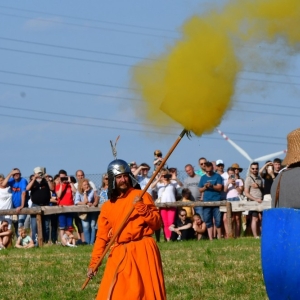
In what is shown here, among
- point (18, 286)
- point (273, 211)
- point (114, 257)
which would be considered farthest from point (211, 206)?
point (273, 211)

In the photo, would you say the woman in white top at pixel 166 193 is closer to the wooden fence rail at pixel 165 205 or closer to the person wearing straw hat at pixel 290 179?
the wooden fence rail at pixel 165 205

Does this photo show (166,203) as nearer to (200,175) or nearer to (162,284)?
(200,175)

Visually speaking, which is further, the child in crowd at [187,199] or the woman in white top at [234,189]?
the woman in white top at [234,189]

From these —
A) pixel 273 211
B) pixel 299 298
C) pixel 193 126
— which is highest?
pixel 193 126

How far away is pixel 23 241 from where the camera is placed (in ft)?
62.5

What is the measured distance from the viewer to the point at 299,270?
23.9 feet

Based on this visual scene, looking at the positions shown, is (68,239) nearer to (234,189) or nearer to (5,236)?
(5,236)

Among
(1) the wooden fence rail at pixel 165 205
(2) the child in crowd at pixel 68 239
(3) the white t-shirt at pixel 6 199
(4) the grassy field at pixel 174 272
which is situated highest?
(3) the white t-shirt at pixel 6 199

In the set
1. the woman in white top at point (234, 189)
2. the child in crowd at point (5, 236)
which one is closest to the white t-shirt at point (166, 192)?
the woman in white top at point (234, 189)

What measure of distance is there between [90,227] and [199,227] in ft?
7.53

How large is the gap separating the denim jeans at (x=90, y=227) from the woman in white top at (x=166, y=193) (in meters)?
1.42

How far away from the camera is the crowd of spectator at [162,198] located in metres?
19.2

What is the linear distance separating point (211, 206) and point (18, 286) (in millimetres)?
7087

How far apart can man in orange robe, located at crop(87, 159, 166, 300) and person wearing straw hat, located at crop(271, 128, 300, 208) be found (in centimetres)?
214
